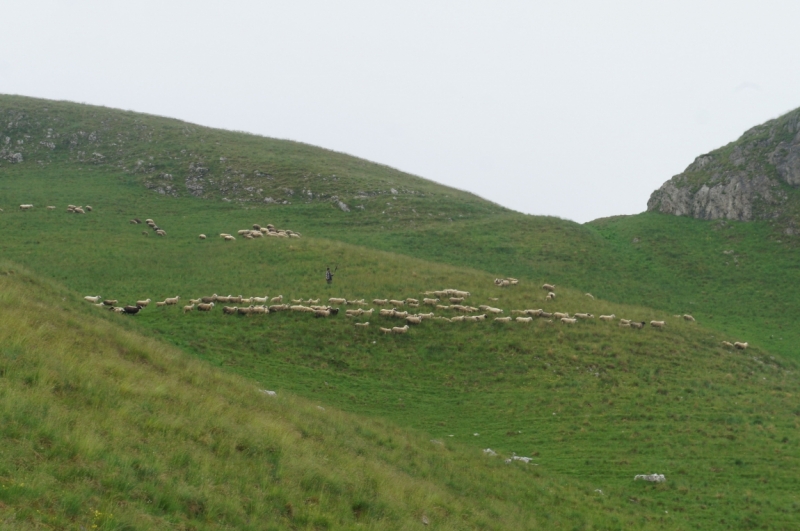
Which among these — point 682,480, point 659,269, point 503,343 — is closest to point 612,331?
point 503,343

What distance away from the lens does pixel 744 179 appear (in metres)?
58.2

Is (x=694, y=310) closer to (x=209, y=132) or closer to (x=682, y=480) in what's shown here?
(x=682, y=480)

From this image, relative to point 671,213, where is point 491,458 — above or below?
below

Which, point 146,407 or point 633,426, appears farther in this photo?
point 633,426

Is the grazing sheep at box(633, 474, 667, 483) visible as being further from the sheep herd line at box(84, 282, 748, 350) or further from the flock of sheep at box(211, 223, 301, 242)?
the flock of sheep at box(211, 223, 301, 242)

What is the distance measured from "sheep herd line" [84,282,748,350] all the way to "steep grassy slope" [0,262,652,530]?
1201 centimetres

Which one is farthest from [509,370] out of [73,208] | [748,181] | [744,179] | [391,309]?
[744,179]

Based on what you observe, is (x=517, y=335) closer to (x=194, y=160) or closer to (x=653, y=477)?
(x=653, y=477)

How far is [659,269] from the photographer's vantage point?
5009 centimetres

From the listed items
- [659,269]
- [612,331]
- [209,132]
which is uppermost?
[209,132]

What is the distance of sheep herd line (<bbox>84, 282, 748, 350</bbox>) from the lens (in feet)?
101

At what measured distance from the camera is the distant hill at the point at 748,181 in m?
55.6

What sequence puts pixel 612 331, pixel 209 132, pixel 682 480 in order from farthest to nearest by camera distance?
pixel 209 132
pixel 612 331
pixel 682 480

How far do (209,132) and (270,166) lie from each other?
57.9 feet
